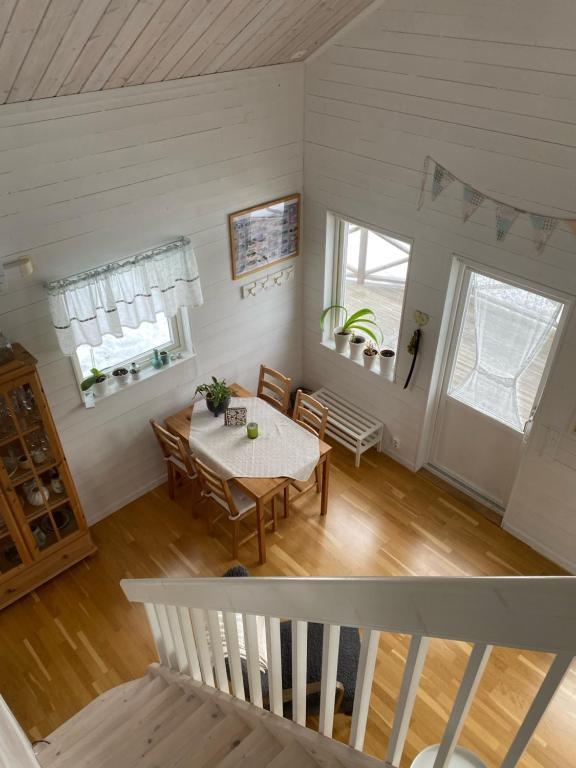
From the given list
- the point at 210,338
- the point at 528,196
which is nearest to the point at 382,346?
the point at 210,338

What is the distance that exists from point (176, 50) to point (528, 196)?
7.69 ft

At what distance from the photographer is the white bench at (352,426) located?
5.36 metres

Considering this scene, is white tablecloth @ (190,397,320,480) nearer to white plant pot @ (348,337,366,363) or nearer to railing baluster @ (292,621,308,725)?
white plant pot @ (348,337,366,363)

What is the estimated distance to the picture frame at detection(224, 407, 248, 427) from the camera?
4773 mm

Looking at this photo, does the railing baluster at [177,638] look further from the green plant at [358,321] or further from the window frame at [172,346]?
the green plant at [358,321]

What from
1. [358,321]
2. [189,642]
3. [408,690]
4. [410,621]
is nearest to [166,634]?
[189,642]

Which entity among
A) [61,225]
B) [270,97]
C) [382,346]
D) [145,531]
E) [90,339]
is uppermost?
[270,97]

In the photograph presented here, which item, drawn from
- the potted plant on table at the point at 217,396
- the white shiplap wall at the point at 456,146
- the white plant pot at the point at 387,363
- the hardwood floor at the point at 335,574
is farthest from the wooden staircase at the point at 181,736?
the white plant pot at the point at 387,363

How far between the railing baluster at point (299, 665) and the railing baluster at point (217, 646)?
1.46ft

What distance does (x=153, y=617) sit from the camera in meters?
2.81

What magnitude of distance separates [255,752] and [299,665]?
501 mm

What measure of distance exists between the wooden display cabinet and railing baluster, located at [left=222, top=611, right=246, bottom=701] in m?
2.29

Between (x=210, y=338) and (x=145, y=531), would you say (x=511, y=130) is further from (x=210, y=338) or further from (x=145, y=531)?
(x=145, y=531)

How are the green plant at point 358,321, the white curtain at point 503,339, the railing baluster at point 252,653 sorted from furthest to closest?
the green plant at point 358,321, the white curtain at point 503,339, the railing baluster at point 252,653
